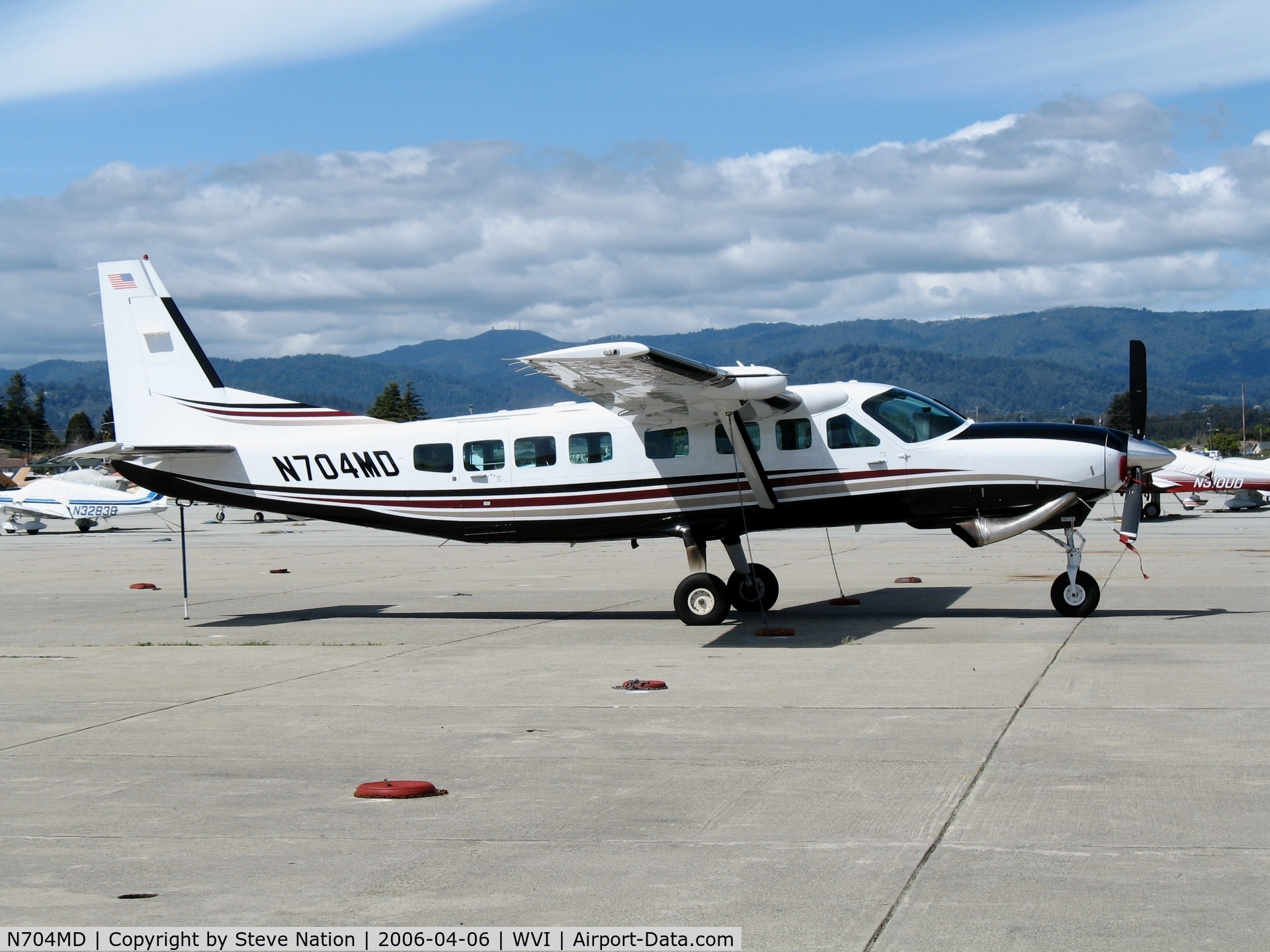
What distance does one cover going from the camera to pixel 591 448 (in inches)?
664

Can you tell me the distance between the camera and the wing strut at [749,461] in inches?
619

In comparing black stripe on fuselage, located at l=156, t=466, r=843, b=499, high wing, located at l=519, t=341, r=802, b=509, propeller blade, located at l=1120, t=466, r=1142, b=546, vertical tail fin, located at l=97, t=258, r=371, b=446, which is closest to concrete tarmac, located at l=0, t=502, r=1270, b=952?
propeller blade, located at l=1120, t=466, r=1142, b=546

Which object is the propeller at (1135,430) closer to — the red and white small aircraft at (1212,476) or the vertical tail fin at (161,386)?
the vertical tail fin at (161,386)

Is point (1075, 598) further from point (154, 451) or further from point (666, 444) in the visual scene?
point (154, 451)

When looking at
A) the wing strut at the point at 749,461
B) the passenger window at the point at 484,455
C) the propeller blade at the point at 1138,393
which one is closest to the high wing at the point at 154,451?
the passenger window at the point at 484,455

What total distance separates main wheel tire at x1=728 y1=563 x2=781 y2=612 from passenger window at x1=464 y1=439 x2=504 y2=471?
12.0ft

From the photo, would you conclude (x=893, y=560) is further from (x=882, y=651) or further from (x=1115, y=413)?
(x=1115, y=413)

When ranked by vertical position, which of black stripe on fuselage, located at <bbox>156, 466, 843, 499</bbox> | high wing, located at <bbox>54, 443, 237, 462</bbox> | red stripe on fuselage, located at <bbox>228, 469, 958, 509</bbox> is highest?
high wing, located at <bbox>54, 443, 237, 462</bbox>

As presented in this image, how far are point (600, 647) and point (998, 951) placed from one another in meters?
9.63

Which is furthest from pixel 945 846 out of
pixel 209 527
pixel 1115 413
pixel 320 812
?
pixel 1115 413

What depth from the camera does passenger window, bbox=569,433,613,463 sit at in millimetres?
16797

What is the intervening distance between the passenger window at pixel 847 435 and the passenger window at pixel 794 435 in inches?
10.2

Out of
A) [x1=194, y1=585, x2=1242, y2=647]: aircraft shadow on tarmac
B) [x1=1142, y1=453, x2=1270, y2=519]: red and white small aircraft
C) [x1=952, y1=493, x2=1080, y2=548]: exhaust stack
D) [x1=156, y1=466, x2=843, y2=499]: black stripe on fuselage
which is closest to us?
[x1=194, y1=585, x2=1242, y2=647]: aircraft shadow on tarmac

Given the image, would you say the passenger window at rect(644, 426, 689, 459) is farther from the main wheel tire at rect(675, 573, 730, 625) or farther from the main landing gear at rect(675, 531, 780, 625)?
the main wheel tire at rect(675, 573, 730, 625)
